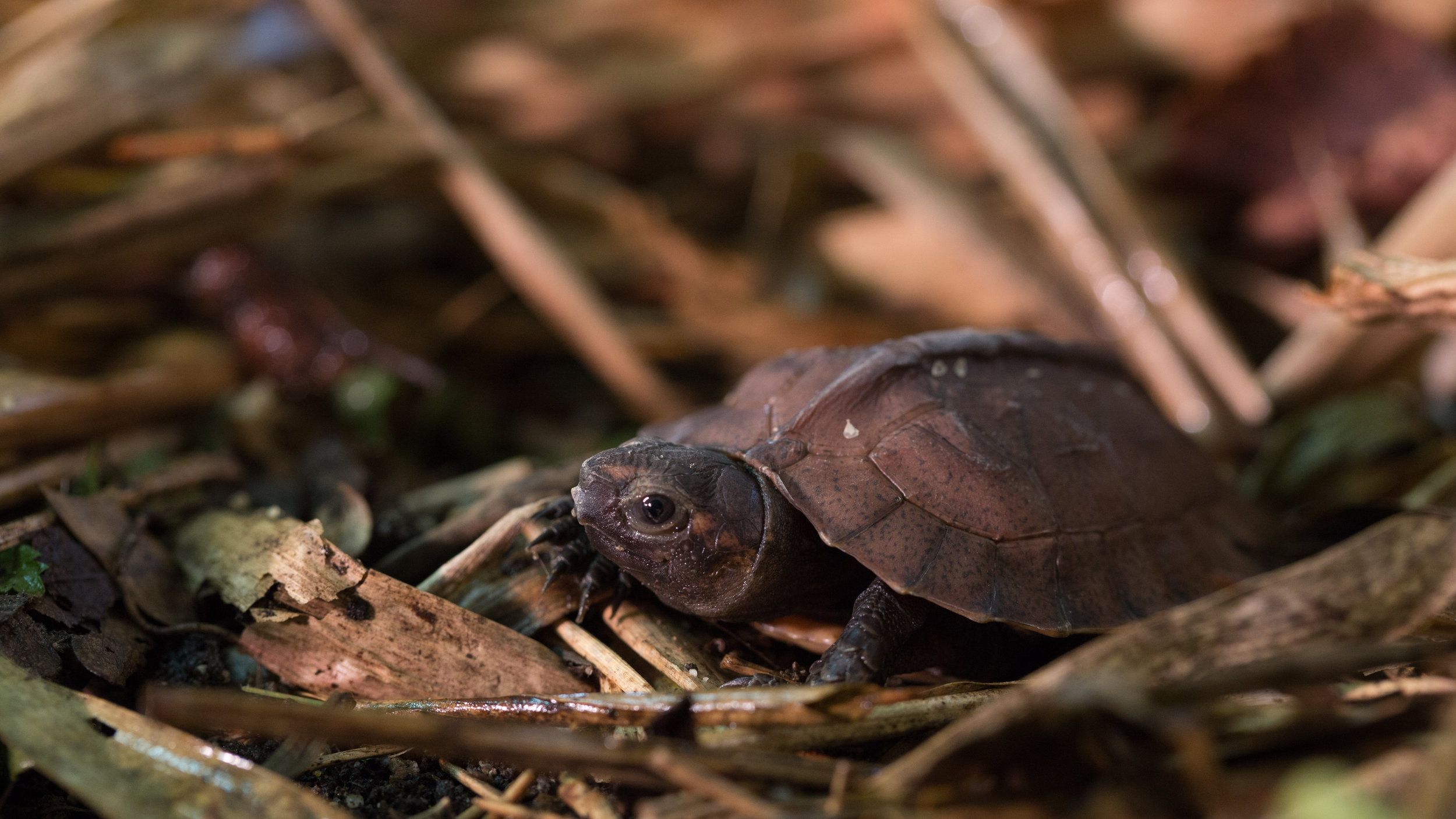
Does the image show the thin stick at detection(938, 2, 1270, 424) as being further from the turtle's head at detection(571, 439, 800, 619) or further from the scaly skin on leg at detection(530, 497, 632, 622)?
the scaly skin on leg at detection(530, 497, 632, 622)

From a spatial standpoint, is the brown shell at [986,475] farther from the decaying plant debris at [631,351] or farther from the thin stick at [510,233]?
the thin stick at [510,233]

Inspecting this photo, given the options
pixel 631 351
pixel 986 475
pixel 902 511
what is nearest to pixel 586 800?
pixel 902 511

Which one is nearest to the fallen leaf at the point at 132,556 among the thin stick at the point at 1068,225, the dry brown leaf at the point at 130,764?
the dry brown leaf at the point at 130,764

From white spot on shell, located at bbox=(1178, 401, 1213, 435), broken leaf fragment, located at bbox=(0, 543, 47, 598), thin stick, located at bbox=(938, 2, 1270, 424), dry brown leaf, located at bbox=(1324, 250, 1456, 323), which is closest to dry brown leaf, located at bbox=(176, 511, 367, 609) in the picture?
broken leaf fragment, located at bbox=(0, 543, 47, 598)

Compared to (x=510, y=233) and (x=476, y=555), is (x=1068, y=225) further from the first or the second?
(x=476, y=555)

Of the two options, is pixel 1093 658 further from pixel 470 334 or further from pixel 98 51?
pixel 98 51

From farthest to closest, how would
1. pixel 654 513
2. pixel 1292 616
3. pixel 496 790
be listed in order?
1. pixel 654 513
2. pixel 496 790
3. pixel 1292 616

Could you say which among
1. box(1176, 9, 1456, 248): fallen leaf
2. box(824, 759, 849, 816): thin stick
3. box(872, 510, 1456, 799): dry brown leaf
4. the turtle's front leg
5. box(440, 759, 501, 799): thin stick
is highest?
box(1176, 9, 1456, 248): fallen leaf

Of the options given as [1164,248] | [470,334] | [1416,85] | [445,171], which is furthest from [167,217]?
[1416,85]
